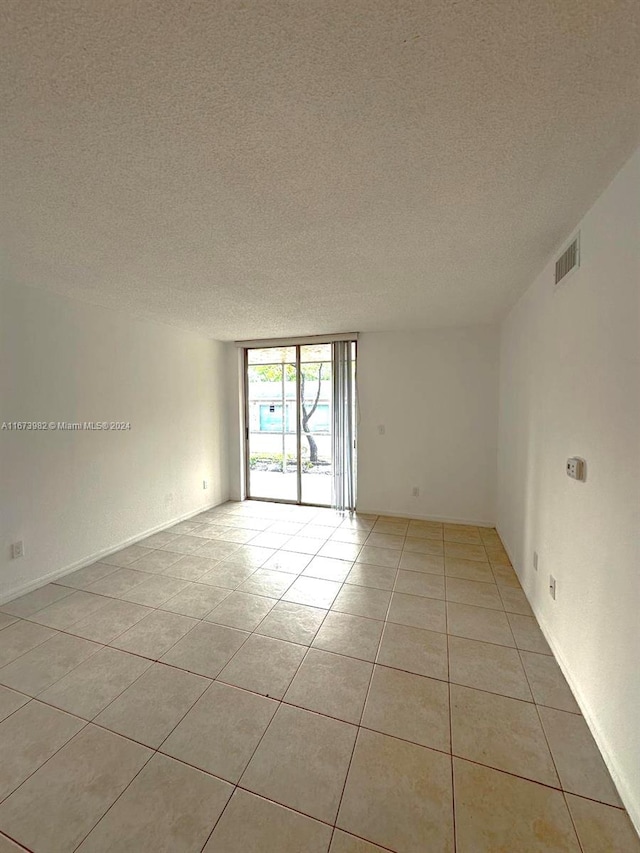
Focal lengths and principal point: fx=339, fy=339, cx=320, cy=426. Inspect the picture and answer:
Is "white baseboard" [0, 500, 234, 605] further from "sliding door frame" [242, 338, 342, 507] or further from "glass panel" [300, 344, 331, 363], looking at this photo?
"glass panel" [300, 344, 331, 363]

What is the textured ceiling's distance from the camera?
2.68ft

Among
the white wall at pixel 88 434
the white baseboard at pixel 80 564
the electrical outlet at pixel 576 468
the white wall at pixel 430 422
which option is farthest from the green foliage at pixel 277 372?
the electrical outlet at pixel 576 468

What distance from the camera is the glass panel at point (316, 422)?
189 inches

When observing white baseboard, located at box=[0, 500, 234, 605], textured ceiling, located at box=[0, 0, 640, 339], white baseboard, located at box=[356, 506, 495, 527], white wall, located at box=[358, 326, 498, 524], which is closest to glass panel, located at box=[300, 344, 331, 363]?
white wall, located at box=[358, 326, 498, 524]

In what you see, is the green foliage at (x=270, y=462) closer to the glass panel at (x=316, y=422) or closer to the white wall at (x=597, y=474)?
the glass panel at (x=316, y=422)

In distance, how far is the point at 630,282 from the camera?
1262 millimetres

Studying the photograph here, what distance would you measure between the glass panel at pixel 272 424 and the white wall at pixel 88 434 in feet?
2.91

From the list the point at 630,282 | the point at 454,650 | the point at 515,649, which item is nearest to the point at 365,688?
the point at 454,650

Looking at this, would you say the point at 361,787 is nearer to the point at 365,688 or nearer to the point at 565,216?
the point at 365,688

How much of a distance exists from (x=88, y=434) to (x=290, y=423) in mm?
2587

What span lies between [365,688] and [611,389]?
5.90 feet

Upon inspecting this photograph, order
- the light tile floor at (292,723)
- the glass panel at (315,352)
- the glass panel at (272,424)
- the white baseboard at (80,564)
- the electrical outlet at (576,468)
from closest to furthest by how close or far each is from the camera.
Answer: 1. the light tile floor at (292,723)
2. the electrical outlet at (576,468)
3. the white baseboard at (80,564)
4. the glass panel at (315,352)
5. the glass panel at (272,424)

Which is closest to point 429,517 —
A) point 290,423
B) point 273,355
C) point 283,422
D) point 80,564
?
point 290,423

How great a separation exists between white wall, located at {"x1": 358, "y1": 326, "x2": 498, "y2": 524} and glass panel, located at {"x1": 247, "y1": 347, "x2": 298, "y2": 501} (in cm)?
110
